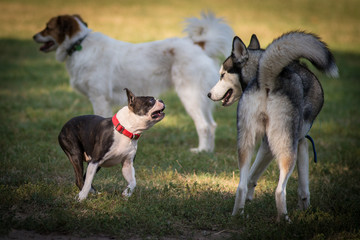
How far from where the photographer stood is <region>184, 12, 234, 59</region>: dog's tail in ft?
24.6

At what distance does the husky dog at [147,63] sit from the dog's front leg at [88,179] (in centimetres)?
286

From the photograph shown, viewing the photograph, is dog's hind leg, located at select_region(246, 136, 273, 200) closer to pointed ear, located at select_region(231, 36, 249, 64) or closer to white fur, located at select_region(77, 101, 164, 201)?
pointed ear, located at select_region(231, 36, 249, 64)

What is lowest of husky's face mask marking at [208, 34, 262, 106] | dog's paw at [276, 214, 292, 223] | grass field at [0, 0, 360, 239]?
grass field at [0, 0, 360, 239]

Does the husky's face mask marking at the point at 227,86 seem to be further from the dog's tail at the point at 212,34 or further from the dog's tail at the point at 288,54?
the dog's tail at the point at 212,34

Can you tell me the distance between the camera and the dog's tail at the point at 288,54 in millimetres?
4008

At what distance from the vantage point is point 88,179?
4566 mm

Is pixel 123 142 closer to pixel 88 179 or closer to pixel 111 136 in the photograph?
pixel 111 136

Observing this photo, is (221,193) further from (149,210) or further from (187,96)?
(187,96)

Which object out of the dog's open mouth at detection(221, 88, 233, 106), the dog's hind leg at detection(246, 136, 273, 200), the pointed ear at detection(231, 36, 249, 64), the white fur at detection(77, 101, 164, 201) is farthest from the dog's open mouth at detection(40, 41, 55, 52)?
the dog's hind leg at detection(246, 136, 273, 200)

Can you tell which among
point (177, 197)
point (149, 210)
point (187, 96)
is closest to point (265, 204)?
point (177, 197)

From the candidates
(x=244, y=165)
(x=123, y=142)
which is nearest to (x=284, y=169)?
(x=244, y=165)

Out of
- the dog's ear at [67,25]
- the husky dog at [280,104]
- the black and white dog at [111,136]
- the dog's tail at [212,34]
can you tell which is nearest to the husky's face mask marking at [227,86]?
the husky dog at [280,104]

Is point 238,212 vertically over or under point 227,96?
under

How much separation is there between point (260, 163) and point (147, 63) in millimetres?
3108
